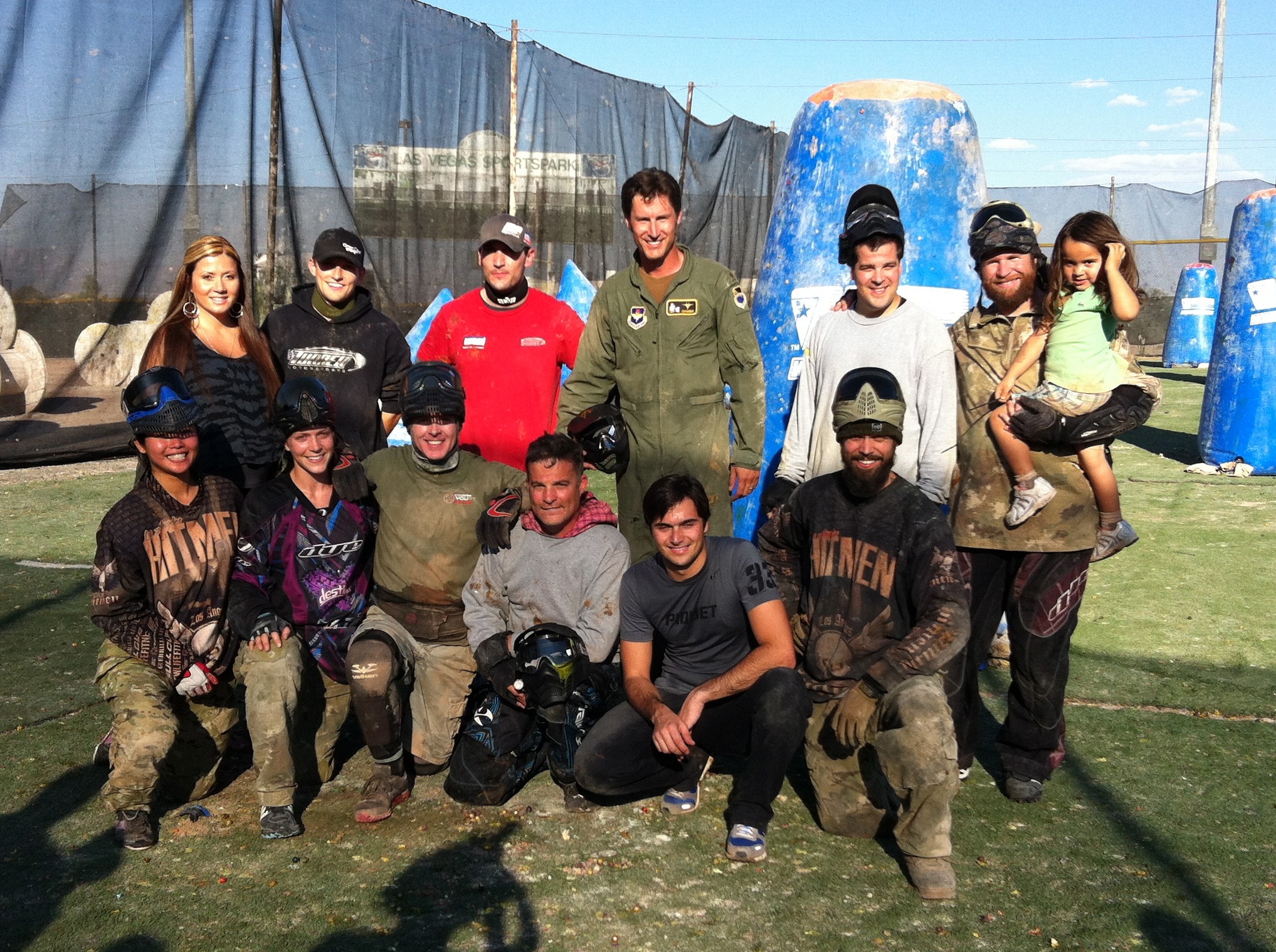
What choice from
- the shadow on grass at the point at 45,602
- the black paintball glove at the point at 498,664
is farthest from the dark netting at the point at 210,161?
the black paintball glove at the point at 498,664

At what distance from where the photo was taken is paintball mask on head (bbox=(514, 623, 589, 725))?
3648 mm

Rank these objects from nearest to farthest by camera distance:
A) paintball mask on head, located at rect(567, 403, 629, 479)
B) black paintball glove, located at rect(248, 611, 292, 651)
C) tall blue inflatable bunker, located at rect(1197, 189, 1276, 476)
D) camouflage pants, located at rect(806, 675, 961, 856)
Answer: camouflage pants, located at rect(806, 675, 961, 856) → black paintball glove, located at rect(248, 611, 292, 651) → paintball mask on head, located at rect(567, 403, 629, 479) → tall blue inflatable bunker, located at rect(1197, 189, 1276, 476)

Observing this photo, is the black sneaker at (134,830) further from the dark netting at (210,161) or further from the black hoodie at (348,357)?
the dark netting at (210,161)

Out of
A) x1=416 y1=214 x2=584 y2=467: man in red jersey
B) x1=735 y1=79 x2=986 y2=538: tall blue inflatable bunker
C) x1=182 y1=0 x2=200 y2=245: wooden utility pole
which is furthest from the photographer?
x1=182 y1=0 x2=200 y2=245: wooden utility pole

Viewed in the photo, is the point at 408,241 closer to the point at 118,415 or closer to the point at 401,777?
the point at 118,415

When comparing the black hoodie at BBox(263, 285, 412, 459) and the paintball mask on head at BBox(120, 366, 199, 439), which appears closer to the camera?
the paintball mask on head at BBox(120, 366, 199, 439)

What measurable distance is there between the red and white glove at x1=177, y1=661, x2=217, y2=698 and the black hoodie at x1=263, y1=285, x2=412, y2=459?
1.13 m

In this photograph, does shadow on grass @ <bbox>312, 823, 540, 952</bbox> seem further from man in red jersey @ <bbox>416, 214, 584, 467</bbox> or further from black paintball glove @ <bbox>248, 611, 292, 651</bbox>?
man in red jersey @ <bbox>416, 214, 584, 467</bbox>

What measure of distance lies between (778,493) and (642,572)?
22.0 inches

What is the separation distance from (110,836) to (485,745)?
1.20 meters

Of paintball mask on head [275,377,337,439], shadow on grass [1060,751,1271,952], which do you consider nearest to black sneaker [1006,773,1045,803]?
shadow on grass [1060,751,1271,952]

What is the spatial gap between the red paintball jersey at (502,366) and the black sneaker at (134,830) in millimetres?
1959

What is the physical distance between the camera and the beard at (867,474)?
3.38 m

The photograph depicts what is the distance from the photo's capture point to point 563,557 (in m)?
3.82
